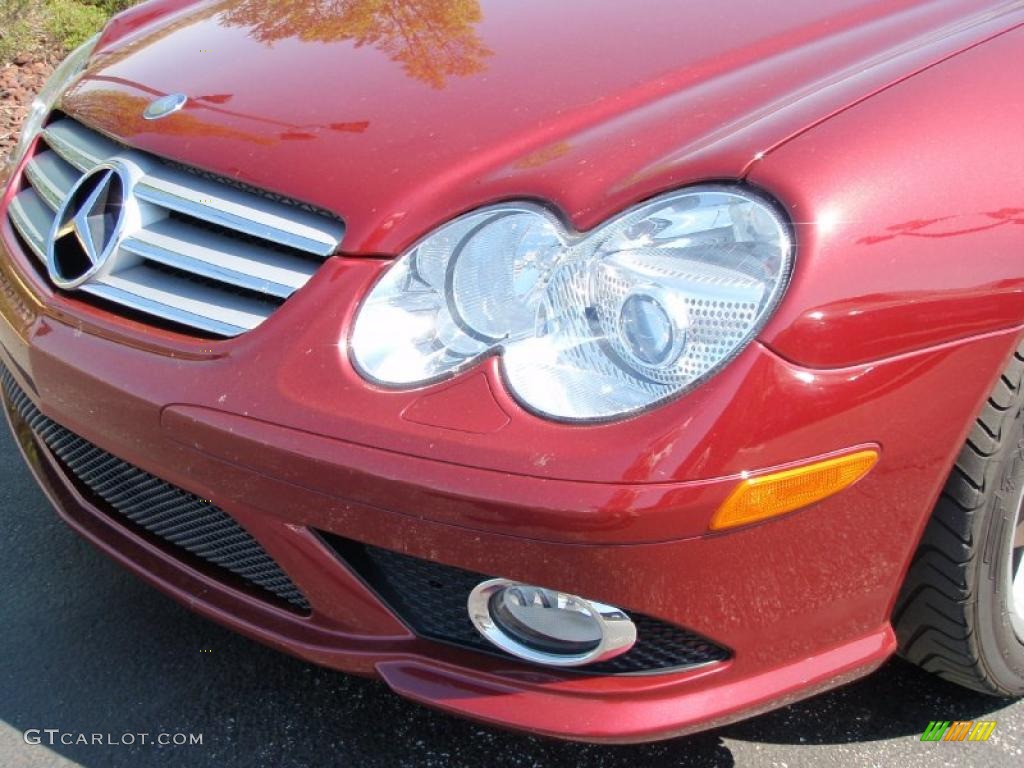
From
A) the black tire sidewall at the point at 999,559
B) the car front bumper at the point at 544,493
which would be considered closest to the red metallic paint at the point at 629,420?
the car front bumper at the point at 544,493

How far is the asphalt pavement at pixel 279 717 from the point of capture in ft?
6.38

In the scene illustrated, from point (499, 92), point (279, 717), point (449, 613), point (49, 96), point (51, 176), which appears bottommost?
point (279, 717)

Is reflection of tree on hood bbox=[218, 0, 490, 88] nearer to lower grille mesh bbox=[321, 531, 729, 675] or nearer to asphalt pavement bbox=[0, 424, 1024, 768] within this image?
lower grille mesh bbox=[321, 531, 729, 675]

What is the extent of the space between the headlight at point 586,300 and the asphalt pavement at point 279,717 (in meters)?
0.78

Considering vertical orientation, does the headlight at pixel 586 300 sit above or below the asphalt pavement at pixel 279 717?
above

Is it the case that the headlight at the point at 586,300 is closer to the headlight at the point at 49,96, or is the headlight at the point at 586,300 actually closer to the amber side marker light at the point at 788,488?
the amber side marker light at the point at 788,488

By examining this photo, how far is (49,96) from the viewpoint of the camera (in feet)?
8.13

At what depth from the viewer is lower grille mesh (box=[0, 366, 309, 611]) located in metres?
1.77

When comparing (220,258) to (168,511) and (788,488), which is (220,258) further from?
(788,488)

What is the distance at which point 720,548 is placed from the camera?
1450 millimetres

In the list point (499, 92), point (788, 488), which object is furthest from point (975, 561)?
point (499, 92)

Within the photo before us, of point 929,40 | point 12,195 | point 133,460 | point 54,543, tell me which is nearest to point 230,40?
point 12,195

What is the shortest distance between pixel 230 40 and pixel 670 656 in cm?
148

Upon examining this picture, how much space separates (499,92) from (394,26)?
0.44 meters
